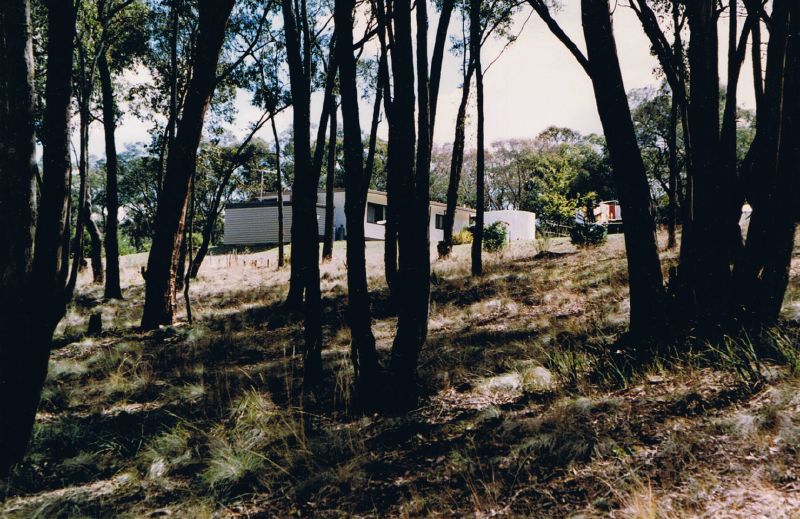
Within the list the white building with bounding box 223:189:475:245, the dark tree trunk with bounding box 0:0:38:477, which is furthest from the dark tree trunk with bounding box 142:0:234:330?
the white building with bounding box 223:189:475:245

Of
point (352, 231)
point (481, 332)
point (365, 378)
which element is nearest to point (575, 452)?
point (365, 378)

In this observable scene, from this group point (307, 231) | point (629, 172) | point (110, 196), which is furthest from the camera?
point (110, 196)

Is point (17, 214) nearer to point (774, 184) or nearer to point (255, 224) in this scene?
point (774, 184)

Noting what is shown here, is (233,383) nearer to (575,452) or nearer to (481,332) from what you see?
(481,332)

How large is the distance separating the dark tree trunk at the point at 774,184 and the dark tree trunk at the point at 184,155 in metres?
8.46

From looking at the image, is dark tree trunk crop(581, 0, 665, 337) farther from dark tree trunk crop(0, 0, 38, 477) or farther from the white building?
the white building

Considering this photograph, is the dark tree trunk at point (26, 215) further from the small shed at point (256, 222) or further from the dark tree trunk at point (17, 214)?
the small shed at point (256, 222)

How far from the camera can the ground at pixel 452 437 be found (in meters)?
3.11

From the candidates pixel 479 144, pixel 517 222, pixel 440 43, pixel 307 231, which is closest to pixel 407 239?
pixel 307 231

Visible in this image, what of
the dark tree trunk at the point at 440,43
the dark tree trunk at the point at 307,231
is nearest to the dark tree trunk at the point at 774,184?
the dark tree trunk at the point at 307,231

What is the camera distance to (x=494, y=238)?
17.1 meters

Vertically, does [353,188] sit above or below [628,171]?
below

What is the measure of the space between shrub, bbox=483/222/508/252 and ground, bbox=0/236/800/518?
9.38 metres

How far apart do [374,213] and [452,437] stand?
32415 mm
